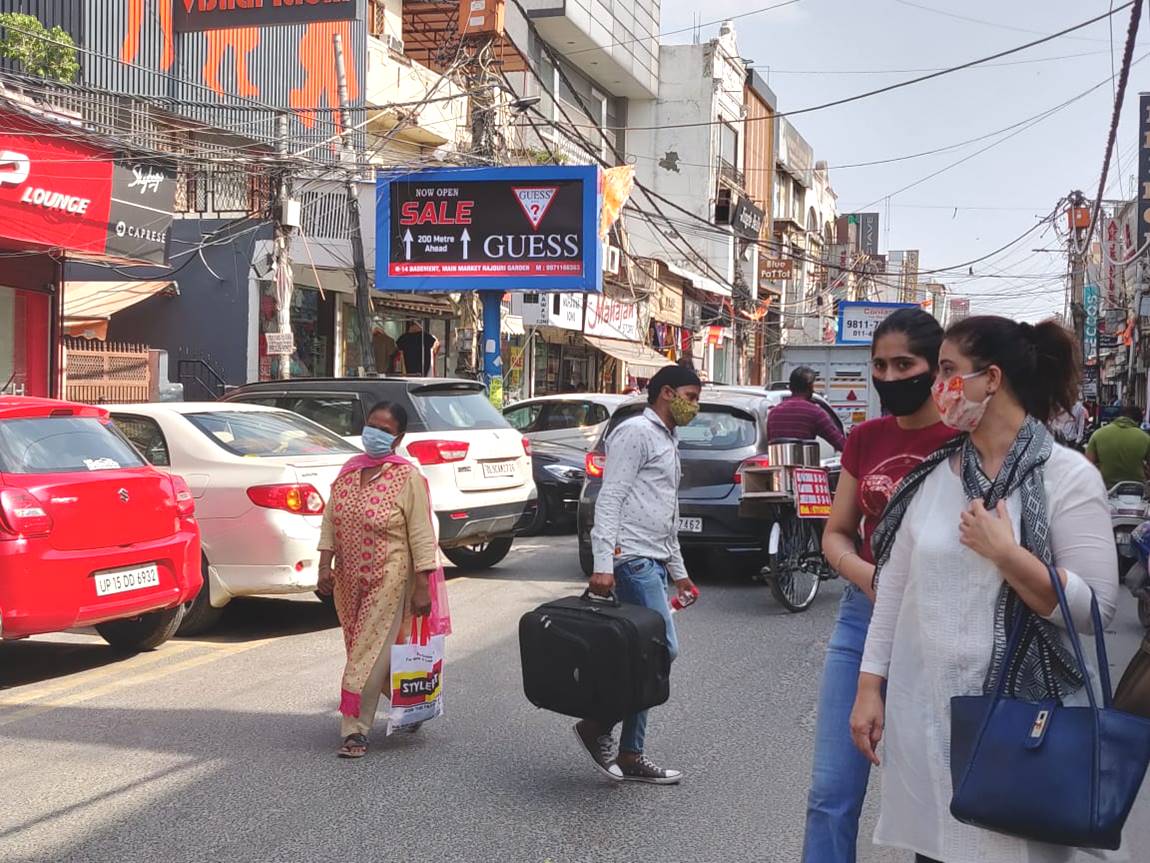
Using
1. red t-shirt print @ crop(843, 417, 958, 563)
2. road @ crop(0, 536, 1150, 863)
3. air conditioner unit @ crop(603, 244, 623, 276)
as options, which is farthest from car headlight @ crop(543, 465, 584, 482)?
air conditioner unit @ crop(603, 244, 623, 276)

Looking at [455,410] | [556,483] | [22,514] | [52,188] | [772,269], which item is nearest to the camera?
[22,514]

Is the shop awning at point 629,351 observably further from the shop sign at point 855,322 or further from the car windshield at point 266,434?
the car windshield at point 266,434

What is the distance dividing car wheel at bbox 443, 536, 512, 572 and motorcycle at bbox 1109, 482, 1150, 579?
5.64 meters

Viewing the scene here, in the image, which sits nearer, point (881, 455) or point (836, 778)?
point (836, 778)

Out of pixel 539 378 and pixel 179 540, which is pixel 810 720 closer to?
pixel 179 540

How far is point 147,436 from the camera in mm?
8883

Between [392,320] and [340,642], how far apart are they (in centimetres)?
1894

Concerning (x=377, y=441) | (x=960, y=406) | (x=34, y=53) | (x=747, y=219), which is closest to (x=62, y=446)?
(x=377, y=441)

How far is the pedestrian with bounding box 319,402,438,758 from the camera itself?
5.66 m

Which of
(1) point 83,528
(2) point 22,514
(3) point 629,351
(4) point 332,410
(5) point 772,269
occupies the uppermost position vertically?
(5) point 772,269

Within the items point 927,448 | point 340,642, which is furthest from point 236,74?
point 927,448

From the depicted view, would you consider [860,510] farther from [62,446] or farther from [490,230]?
[490,230]

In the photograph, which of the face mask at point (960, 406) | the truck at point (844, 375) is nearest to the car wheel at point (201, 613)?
the face mask at point (960, 406)

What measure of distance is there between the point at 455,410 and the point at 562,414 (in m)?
5.48
